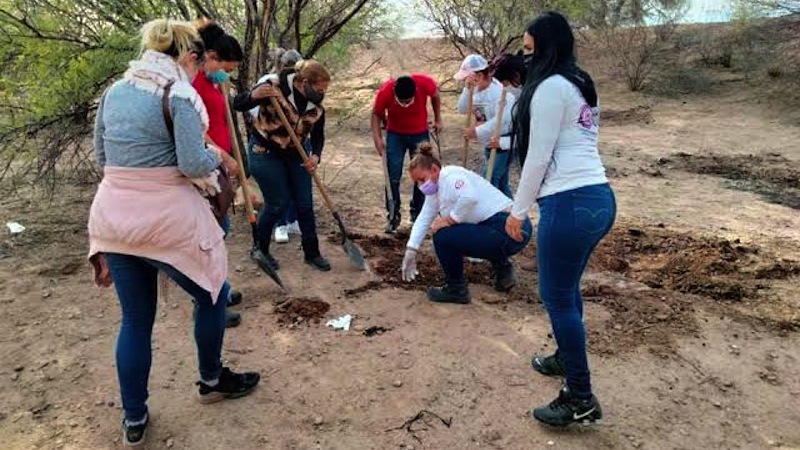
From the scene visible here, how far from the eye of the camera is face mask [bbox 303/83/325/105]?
13.4 ft

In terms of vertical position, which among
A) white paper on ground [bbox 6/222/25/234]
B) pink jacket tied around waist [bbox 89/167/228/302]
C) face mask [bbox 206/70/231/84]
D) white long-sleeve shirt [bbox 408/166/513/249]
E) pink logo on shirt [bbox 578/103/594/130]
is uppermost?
face mask [bbox 206/70/231/84]

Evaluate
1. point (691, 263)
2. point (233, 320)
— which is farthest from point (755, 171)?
point (233, 320)

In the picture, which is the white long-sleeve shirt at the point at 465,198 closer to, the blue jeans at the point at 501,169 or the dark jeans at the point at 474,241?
the dark jeans at the point at 474,241

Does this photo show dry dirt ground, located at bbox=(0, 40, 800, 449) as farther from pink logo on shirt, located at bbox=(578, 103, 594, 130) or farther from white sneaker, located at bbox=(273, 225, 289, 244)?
pink logo on shirt, located at bbox=(578, 103, 594, 130)

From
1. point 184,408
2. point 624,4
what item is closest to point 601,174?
point 184,408

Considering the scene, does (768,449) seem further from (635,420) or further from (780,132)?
(780,132)

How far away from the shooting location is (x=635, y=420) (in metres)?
2.84

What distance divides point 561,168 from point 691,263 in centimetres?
260

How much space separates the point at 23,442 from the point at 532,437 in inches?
85.4

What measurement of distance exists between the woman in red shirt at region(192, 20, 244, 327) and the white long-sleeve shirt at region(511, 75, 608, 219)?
5.15 feet

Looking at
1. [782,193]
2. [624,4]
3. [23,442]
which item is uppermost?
[624,4]

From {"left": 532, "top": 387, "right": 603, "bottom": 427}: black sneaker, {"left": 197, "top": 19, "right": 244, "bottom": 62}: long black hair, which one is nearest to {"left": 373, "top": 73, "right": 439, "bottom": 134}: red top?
{"left": 197, "top": 19, "right": 244, "bottom": 62}: long black hair

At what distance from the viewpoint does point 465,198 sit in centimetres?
374

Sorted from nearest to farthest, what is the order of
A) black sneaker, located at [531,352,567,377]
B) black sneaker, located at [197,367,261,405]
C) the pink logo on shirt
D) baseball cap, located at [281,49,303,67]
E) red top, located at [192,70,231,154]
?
the pink logo on shirt, black sneaker, located at [197,367,261,405], black sneaker, located at [531,352,567,377], red top, located at [192,70,231,154], baseball cap, located at [281,49,303,67]
